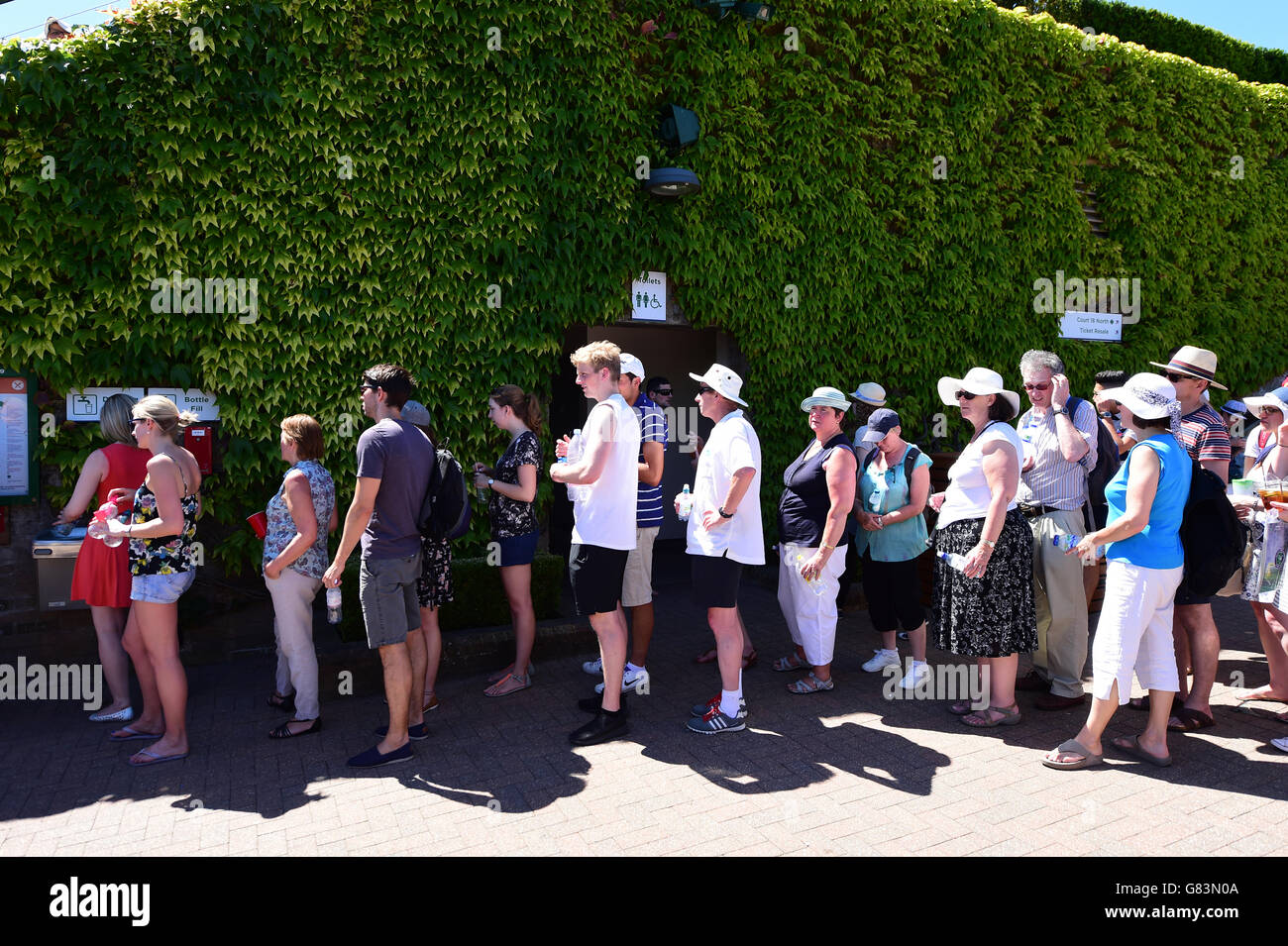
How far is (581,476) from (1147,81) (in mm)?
10213

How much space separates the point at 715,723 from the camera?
488cm

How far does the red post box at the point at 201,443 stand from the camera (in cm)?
620

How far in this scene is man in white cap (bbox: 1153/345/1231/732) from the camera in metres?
4.88

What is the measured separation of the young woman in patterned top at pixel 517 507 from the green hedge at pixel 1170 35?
34.4 ft

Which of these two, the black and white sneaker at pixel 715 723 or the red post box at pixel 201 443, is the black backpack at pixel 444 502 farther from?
the red post box at pixel 201 443

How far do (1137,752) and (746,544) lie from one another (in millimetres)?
2357

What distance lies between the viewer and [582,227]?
7336 millimetres

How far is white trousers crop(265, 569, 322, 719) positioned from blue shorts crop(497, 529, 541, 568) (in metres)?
1.17

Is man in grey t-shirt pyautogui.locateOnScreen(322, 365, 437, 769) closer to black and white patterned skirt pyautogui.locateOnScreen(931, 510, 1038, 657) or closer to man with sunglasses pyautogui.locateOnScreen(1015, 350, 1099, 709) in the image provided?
black and white patterned skirt pyautogui.locateOnScreen(931, 510, 1038, 657)

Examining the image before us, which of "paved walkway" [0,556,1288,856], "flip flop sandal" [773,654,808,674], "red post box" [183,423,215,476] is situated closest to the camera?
"paved walkway" [0,556,1288,856]

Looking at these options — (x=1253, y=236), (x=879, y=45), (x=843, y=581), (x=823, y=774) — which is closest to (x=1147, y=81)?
(x=1253, y=236)

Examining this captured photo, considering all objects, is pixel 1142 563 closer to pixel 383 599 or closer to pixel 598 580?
pixel 598 580

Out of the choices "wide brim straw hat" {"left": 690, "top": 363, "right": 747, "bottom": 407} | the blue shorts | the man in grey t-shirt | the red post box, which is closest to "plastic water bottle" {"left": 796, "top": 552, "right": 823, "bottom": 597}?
"wide brim straw hat" {"left": 690, "top": 363, "right": 747, "bottom": 407}

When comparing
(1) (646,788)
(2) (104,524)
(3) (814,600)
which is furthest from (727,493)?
(2) (104,524)
